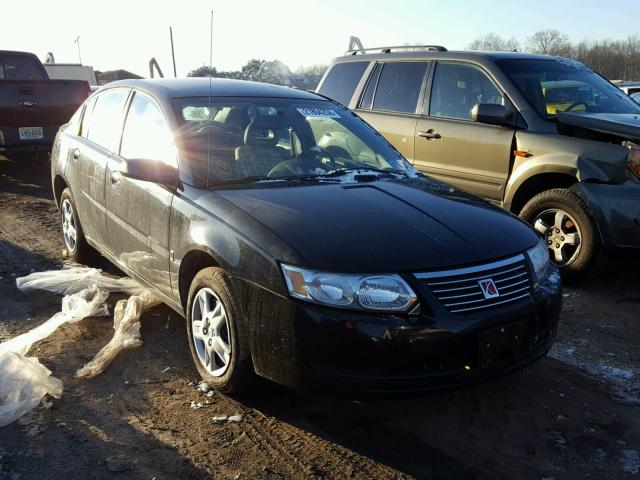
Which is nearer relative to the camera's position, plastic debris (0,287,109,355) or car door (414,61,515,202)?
plastic debris (0,287,109,355)

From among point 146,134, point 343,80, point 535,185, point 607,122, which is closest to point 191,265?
point 146,134

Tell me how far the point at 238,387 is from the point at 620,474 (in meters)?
1.79

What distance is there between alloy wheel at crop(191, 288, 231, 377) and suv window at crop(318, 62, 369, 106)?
13.5 ft

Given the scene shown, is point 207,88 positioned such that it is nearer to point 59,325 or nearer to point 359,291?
point 59,325

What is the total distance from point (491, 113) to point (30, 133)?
7276 millimetres

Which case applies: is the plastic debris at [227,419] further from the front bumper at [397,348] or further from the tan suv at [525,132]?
the tan suv at [525,132]

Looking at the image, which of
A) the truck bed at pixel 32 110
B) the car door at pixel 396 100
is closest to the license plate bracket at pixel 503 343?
the car door at pixel 396 100

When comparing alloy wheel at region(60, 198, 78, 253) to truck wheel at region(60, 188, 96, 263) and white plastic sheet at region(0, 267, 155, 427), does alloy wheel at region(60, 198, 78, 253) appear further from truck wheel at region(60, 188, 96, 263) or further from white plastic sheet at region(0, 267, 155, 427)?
white plastic sheet at region(0, 267, 155, 427)

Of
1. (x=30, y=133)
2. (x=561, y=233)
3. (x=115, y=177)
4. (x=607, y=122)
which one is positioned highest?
(x=607, y=122)

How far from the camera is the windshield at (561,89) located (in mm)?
5707

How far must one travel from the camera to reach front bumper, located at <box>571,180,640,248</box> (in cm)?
475

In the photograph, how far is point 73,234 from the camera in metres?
5.55

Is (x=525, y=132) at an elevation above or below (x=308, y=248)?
above

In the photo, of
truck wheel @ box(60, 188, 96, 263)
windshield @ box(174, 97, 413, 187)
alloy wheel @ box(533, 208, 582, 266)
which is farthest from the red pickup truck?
alloy wheel @ box(533, 208, 582, 266)
